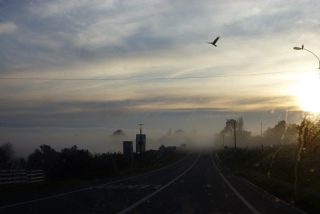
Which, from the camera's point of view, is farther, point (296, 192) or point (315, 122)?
point (315, 122)

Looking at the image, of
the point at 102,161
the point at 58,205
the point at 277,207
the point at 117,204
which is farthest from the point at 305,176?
the point at 102,161

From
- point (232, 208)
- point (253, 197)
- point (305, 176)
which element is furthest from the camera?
point (305, 176)

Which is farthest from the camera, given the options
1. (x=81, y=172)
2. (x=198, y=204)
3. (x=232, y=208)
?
(x=81, y=172)

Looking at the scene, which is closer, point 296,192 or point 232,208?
point 232,208

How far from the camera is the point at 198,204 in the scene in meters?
16.9

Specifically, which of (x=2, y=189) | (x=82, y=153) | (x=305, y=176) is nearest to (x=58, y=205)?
(x=2, y=189)

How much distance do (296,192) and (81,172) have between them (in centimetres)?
3578

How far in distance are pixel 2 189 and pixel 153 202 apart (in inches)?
418

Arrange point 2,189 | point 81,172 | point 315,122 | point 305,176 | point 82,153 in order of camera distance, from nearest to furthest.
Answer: point 2,189, point 305,176, point 315,122, point 81,172, point 82,153

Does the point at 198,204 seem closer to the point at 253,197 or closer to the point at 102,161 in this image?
the point at 253,197

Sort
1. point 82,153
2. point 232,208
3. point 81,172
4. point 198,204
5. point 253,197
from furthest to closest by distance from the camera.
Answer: point 82,153 < point 81,172 < point 253,197 < point 198,204 < point 232,208

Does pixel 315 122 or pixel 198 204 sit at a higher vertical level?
pixel 315 122

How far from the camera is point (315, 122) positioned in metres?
39.4

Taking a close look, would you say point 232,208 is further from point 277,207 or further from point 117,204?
point 117,204
